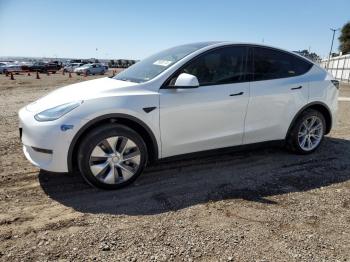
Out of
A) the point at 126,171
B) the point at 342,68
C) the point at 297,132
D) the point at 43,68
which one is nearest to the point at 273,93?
the point at 297,132

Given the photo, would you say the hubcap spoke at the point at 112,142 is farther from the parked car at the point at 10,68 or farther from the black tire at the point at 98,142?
the parked car at the point at 10,68

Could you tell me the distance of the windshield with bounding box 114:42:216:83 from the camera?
446 cm

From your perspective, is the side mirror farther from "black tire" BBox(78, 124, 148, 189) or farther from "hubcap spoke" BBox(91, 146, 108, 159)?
"hubcap spoke" BBox(91, 146, 108, 159)

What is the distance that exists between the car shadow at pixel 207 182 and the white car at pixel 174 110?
0.85 feet

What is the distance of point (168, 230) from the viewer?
327 cm

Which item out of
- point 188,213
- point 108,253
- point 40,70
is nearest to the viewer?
point 108,253

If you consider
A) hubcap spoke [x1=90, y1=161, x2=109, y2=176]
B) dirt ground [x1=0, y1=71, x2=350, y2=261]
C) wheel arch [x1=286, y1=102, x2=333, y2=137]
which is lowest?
dirt ground [x1=0, y1=71, x2=350, y2=261]

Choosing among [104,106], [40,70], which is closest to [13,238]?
[104,106]

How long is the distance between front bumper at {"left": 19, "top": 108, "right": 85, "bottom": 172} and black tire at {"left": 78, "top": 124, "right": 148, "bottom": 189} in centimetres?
16

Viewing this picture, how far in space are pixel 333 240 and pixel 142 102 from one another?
94.3 inches

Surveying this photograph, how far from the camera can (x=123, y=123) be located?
4.10 meters

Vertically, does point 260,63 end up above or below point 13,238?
above

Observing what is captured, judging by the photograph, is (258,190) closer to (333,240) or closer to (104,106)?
(333,240)

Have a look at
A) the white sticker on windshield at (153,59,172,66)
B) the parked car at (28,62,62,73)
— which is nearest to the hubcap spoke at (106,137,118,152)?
the white sticker on windshield at (153,59,172,66)
